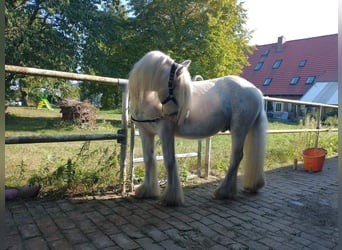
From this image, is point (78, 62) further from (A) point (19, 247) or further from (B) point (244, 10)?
(A) point (19, 247)

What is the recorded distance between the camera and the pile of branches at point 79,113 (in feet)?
29.7

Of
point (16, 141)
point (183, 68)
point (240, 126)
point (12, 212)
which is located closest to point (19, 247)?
point (12, 212)

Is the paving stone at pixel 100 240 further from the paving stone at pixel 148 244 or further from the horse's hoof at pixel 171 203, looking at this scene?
the horse's hoof at pixel 171 203

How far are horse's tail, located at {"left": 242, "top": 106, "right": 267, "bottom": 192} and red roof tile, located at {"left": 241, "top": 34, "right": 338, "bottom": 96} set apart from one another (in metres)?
21.1

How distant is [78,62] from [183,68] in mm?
10365

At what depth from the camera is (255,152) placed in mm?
3223

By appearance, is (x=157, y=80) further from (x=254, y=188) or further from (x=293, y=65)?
(x=293, y=65)

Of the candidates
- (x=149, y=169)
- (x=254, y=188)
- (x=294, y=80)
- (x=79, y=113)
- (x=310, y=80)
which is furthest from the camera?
(x=294, y=80)

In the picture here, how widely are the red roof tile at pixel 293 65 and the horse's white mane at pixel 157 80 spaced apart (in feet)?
72.4

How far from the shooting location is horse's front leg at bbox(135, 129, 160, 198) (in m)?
2.92

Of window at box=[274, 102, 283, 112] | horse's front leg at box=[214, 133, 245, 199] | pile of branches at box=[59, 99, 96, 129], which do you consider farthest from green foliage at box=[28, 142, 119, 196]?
window at box=[274, 102, 283, 112]

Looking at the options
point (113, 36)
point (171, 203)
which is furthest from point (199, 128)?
point (113, 36)

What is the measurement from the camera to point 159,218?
8.19ft

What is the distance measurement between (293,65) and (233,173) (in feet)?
84.8
